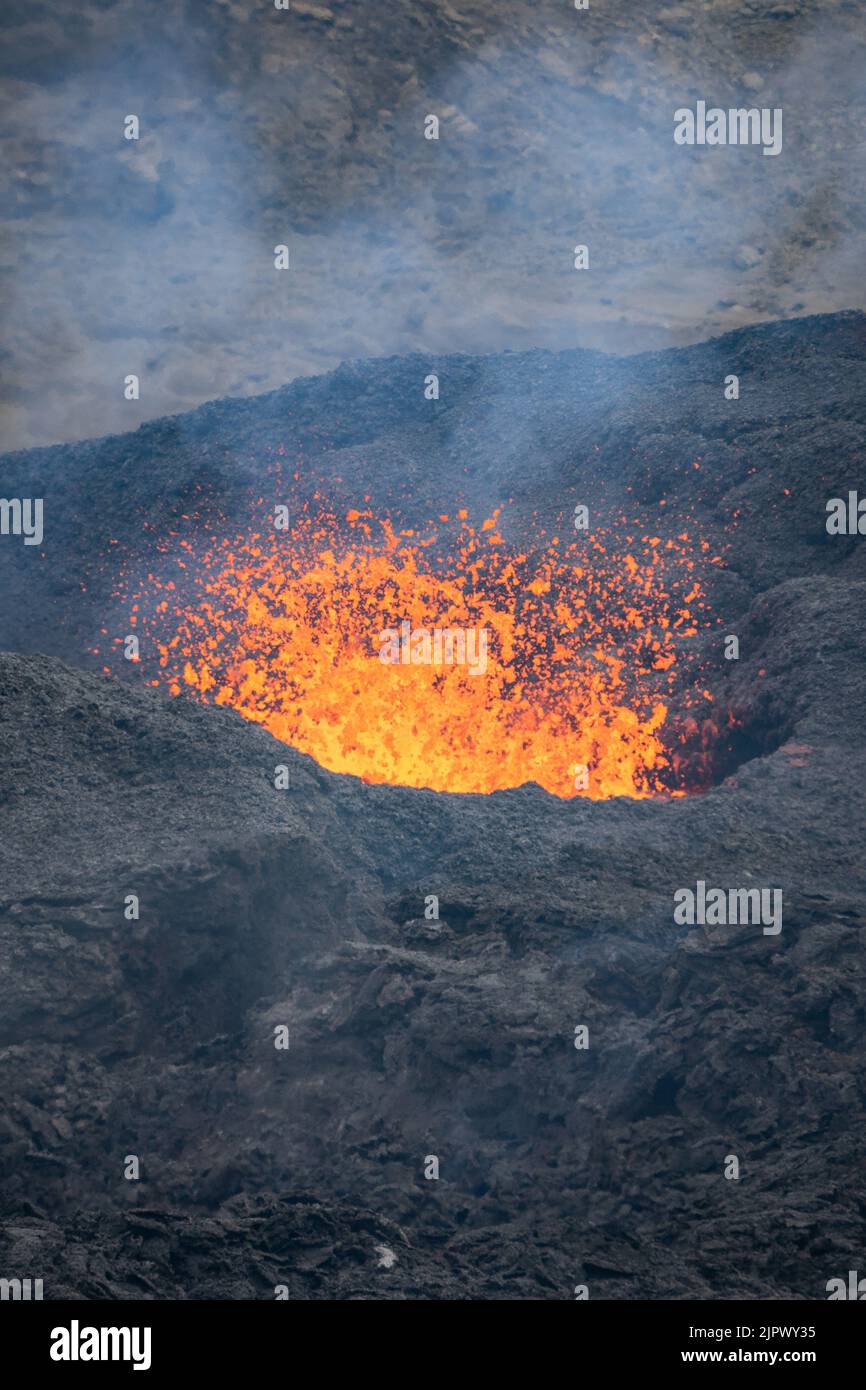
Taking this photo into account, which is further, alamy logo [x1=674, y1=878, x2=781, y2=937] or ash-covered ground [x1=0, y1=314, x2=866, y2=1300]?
alamy logo [x1=674, y1=878, x2=781, y2=937]

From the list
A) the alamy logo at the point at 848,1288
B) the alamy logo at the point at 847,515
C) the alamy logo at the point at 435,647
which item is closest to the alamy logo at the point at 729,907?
the alamy logo at the point at 848,1288

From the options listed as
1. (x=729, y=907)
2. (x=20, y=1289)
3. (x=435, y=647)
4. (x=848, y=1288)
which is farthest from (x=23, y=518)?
(x=848, y=1288)

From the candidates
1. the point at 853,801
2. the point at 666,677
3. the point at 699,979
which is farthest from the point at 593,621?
the point at 699,979

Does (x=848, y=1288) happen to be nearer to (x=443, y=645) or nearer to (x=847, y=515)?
(x=443, y=645)

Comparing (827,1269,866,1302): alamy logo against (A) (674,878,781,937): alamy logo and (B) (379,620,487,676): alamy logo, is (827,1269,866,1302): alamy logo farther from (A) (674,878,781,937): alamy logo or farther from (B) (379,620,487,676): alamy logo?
(B) (379,620,487,676): alamy logo

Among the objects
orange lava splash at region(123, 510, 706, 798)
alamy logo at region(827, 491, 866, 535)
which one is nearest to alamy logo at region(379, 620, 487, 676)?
orange lava splash at region(123, 510, 706, 798)

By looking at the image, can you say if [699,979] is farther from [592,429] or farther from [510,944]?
[592,429]
